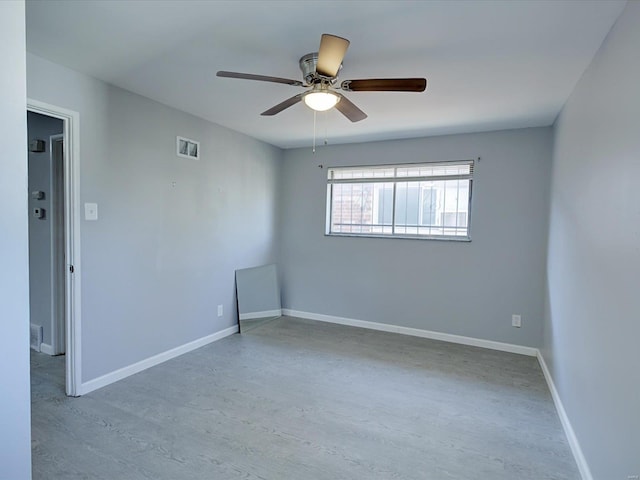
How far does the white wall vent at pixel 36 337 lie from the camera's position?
3.62 metres

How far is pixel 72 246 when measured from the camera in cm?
266

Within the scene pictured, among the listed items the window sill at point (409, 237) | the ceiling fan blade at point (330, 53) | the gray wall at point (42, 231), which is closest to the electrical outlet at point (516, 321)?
the window sill at point (409, 237)

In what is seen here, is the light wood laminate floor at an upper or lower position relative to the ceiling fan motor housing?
lower

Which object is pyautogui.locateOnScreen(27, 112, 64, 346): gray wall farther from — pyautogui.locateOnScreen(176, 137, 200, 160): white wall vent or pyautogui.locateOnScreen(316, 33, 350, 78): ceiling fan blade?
pyautogui.locateOnScreen(316, 33, 350, 78): ceiling fan blade

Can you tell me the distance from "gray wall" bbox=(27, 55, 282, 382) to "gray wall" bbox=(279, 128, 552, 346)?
96cm

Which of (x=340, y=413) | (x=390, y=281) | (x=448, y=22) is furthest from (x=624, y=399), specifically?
(x=390, y=281)

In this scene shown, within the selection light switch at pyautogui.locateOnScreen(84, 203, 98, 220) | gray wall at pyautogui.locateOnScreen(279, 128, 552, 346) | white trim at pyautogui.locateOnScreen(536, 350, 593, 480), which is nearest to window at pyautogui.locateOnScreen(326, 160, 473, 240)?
gray wall at pyautogui.locateOnScreen(279, 128, 552, 346)

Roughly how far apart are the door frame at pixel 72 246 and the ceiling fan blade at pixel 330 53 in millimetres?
1922

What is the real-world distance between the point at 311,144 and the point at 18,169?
3.72m

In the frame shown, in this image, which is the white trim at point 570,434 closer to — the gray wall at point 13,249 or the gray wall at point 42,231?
the gray wall at point 13,249

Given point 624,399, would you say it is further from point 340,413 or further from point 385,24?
point 385,24

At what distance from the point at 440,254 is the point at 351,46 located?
2.76 metres

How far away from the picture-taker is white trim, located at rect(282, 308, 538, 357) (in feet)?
12.7

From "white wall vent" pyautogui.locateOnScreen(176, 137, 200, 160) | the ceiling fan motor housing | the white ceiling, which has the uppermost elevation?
the white ceiling
